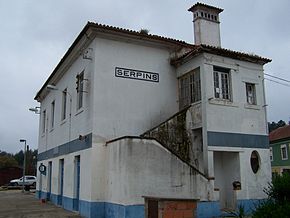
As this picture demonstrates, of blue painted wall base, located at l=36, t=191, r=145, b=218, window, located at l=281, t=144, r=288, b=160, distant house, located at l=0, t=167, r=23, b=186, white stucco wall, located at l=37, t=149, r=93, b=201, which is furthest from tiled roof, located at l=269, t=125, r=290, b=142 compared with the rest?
distant house, located at l=0, t=167, r=23, b=186

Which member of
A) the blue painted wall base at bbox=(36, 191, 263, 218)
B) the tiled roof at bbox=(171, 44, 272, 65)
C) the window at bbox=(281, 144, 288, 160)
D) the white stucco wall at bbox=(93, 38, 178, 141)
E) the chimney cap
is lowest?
the blue painted wall base at bbox=(36, 191, 263, 218)

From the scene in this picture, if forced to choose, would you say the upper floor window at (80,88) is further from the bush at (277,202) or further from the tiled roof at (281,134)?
the tiled roof at (281,134)

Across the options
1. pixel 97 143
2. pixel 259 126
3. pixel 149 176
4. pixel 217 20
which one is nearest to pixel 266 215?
pixel 149 176

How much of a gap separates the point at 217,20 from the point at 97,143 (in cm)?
873

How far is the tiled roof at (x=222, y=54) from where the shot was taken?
14.1 metres

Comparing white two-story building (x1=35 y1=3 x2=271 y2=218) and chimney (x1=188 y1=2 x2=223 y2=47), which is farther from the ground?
chimney (x1=188 y1=2 x2=223 y2=47)

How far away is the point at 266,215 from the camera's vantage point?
22.6 feet

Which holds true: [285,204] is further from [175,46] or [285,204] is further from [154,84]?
[175,46]

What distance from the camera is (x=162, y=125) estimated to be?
13570 millimetres

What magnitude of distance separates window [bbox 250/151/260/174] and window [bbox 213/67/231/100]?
8.46ft

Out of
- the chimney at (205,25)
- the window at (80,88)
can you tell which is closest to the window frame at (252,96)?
the chimney at (205,25)

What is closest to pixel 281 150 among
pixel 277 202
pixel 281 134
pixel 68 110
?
pixel 281 134

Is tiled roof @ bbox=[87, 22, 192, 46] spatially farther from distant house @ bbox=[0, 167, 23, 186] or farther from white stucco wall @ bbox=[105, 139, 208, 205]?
distant house @ bbox=[0, 167, 23, 186]

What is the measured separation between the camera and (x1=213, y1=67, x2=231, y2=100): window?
47.4ft
